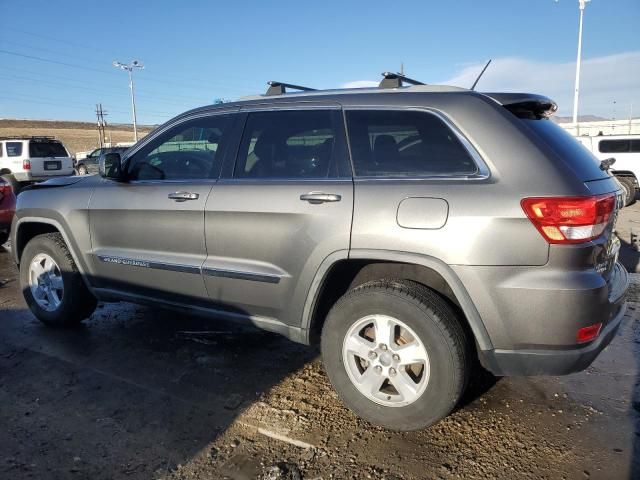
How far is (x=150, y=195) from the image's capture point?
3.61 m

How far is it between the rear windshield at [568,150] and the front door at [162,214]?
1955 mm

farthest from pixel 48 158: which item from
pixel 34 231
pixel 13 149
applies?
pixel 34 231

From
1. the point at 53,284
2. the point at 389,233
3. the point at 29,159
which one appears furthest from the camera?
the point at 29,159

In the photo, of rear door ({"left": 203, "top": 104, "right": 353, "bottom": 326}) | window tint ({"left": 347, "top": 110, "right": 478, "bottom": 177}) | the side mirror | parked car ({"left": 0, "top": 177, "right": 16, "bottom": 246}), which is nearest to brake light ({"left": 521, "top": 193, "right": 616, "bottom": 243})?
window tint ({"left": 347, "top": 110, "right": 478, "bottom": 177})

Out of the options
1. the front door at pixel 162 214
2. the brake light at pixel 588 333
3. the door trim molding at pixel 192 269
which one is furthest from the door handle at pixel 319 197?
the brake light at pixel 588 333

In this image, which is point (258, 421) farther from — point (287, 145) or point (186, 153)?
point (186, 153)

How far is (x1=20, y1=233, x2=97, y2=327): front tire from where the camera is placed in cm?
424

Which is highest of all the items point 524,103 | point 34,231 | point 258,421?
point 524,103

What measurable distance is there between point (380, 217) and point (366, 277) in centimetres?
48

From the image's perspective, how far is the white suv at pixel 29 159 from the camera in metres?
16.9

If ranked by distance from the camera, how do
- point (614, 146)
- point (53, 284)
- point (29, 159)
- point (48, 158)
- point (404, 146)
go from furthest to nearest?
1. point (48, 158)
2. point (29, 159)
3. point (614, 146)
4. point (53, 284)
5. point (404, 146)

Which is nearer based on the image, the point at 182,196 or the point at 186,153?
the point at 182,196

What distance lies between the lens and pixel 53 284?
14.4ft

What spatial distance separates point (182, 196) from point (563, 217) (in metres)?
2.32
